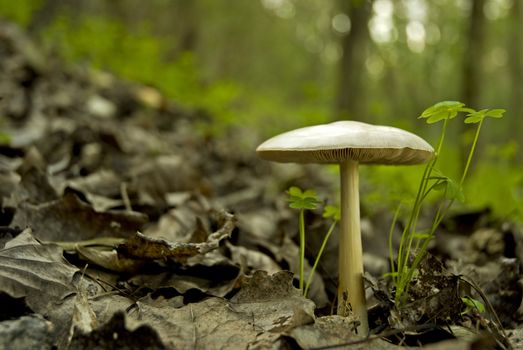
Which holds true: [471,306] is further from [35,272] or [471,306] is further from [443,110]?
[35,272]

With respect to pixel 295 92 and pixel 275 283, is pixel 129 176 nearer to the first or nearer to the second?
pixel 275 283

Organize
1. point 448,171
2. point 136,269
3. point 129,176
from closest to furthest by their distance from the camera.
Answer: point 136,269, point 129,176, point 448,171

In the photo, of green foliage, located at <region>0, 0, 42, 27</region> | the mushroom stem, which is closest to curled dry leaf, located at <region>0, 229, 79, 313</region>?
the mushroom stem

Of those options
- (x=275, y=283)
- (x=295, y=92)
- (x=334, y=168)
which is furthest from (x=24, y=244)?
(x=295, y=92)

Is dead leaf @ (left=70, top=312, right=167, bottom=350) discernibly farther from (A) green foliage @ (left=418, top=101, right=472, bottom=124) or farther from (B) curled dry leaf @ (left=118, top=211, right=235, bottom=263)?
(A) green foliage @ (left=418, top=101, right=472, bottom=124)

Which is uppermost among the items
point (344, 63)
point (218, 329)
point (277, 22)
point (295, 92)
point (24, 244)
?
point (277, 22)

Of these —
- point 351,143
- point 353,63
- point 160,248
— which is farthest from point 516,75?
point 160,248

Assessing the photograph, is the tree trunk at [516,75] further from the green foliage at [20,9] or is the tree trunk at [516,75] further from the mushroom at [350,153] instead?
the mushroom at [350,153]

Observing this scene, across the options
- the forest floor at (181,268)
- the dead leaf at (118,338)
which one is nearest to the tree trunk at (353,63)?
the forest floor at (181,268)
